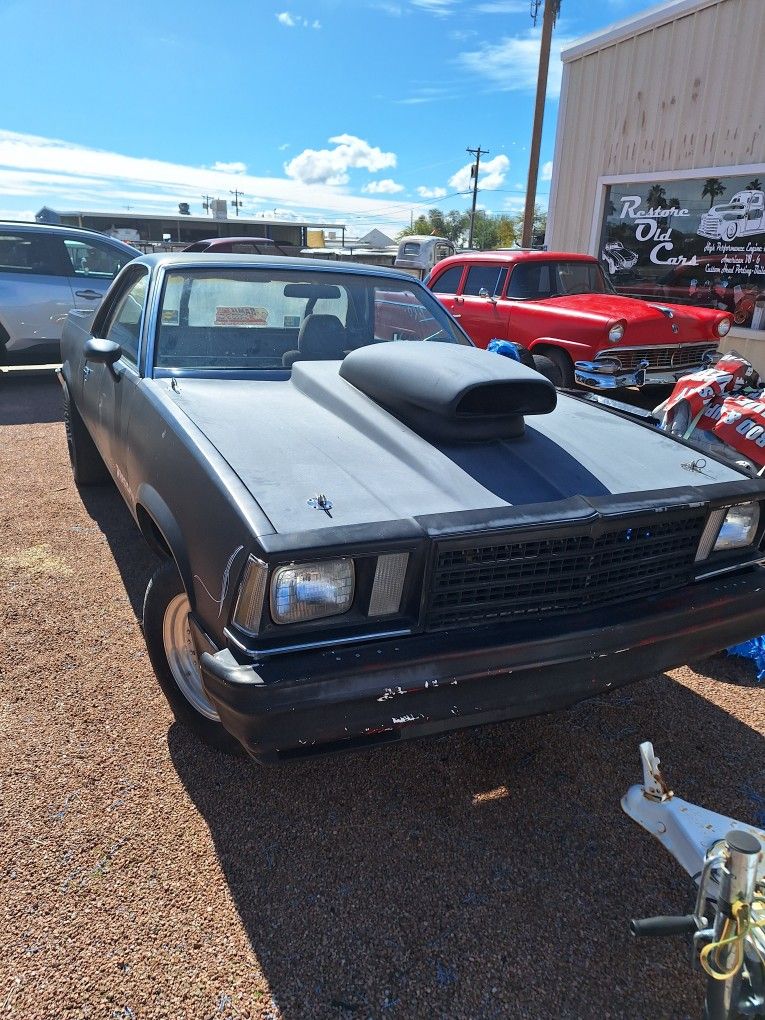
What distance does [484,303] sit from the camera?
25.2 ft

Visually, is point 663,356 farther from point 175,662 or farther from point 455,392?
point 175,662

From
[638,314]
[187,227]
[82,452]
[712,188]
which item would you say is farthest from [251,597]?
[187,227]

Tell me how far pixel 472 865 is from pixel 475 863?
0.5 inches

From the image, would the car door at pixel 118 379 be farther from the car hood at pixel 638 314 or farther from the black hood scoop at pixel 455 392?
the car hood at pixel 638 314

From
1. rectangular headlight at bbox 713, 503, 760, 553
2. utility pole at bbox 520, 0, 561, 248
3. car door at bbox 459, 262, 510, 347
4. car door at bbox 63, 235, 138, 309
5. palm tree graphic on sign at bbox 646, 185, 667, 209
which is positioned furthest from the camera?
utility pole at bbox 520, 0, 561, 248

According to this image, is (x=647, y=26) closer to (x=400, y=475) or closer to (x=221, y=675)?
(x=400, y=475)

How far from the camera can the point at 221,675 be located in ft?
5.67

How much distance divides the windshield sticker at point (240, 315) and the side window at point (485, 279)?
5002mm

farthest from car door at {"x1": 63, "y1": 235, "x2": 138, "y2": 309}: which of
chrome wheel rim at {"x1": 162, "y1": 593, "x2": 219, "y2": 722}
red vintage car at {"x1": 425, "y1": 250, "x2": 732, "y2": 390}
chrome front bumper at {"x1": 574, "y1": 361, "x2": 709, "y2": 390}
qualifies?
chrome wheel rim at {"x1": 162, "y1": 593, "x2": 219, "y2": 722}

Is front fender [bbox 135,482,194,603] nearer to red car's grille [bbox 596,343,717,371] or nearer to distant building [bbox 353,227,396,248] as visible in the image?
red car's grille [bbox 596,343,717,371]

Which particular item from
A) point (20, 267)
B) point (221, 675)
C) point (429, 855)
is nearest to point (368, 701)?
point (221, 675)

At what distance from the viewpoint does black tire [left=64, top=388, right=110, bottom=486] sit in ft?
15.1

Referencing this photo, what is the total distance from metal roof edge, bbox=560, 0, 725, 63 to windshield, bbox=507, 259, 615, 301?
376 cm

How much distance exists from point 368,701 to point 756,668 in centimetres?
221
